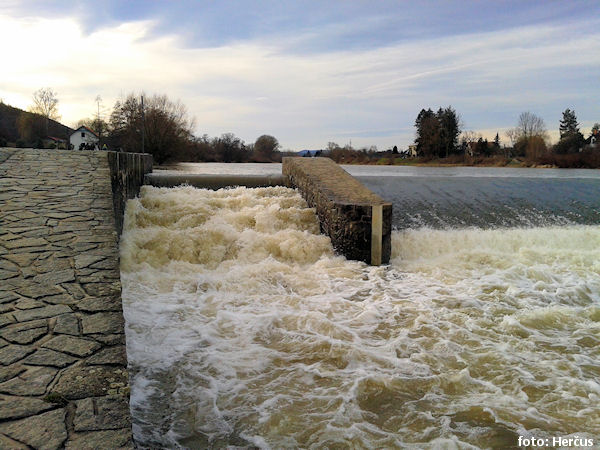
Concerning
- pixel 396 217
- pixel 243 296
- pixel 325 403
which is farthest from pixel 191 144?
pixel 325 403

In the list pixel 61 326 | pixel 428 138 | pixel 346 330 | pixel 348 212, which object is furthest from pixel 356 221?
pixel 428 138

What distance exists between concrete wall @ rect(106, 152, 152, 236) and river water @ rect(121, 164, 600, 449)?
1.08ft

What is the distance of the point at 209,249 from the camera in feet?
23.3

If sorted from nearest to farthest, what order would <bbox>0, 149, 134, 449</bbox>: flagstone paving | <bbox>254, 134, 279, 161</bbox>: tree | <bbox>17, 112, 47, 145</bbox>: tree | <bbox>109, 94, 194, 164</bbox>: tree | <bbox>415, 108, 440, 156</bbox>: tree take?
1. <bbox>0, 149, 134, 449</bbox>: flagstone paving
2. <bbox>109, 94, 194, 164</bbox>: tree
3. <bbox>254, 134, 279, 161</bbox>: tree
4. <bbox>415, 108, 440, 156</bbox>: tree
5. <bbox>17, 112, 47, 145</bbox>: tree

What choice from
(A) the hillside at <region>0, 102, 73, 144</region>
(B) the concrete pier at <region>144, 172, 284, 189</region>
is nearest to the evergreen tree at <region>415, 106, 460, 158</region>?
(B) the concrete pier at <region>144, 172, 284, 189</region>

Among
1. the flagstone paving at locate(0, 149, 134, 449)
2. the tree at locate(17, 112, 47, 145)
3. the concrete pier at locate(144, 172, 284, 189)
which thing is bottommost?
the flagstone paving at locate(0, 149, 134, 449)

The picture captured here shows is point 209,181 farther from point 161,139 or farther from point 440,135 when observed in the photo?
point 440,135

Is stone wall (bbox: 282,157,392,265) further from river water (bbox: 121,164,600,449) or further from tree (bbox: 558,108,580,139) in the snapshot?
tree (bbox: 558,108,580,139)

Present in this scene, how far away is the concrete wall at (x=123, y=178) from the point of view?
7.24m

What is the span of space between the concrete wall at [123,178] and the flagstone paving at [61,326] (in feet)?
4.81

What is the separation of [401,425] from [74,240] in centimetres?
349

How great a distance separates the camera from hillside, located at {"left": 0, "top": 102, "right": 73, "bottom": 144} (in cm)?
5606

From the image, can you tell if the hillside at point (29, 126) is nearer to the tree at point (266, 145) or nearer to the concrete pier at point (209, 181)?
the tree at point (266, 145)

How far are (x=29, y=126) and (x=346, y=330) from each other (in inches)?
2561
